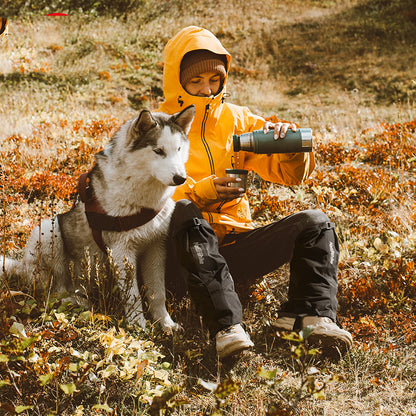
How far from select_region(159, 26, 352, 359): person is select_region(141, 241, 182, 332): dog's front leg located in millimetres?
143

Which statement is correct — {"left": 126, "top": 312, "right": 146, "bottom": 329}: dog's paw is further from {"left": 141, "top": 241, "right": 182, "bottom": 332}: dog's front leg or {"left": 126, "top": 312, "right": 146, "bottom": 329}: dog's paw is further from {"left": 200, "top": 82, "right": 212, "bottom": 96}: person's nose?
{"left": 200, "top": 82, "right": 212, "bottom": 96}: person's nose

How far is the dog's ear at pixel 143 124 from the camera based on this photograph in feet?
9.27

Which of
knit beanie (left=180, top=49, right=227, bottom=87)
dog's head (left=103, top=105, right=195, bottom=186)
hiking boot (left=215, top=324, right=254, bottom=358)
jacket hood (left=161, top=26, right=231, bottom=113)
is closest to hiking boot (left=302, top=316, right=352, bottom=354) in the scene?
hiking boot (left=215, top=324, right=254, bottom=358)

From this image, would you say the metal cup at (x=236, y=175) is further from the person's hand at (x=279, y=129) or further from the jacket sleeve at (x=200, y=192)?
the person's hand at (x=279, y=129)

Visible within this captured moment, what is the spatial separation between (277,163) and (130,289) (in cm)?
160

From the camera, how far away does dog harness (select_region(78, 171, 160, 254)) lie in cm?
297

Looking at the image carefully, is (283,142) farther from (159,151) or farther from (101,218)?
(101,218)

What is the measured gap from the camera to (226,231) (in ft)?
10.3

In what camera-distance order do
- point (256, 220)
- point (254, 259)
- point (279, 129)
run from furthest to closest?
1. point (256, 220)
2. point (254, 259)
3. point (279, 129)

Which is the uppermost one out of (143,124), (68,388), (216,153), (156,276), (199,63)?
(199,63)

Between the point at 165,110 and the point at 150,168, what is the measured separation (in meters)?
0.97

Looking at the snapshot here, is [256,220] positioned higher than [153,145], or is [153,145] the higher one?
[153,145]

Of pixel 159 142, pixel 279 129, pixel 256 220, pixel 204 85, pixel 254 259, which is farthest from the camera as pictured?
pixel 256 220

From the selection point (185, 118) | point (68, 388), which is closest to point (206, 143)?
point (185, 118)
